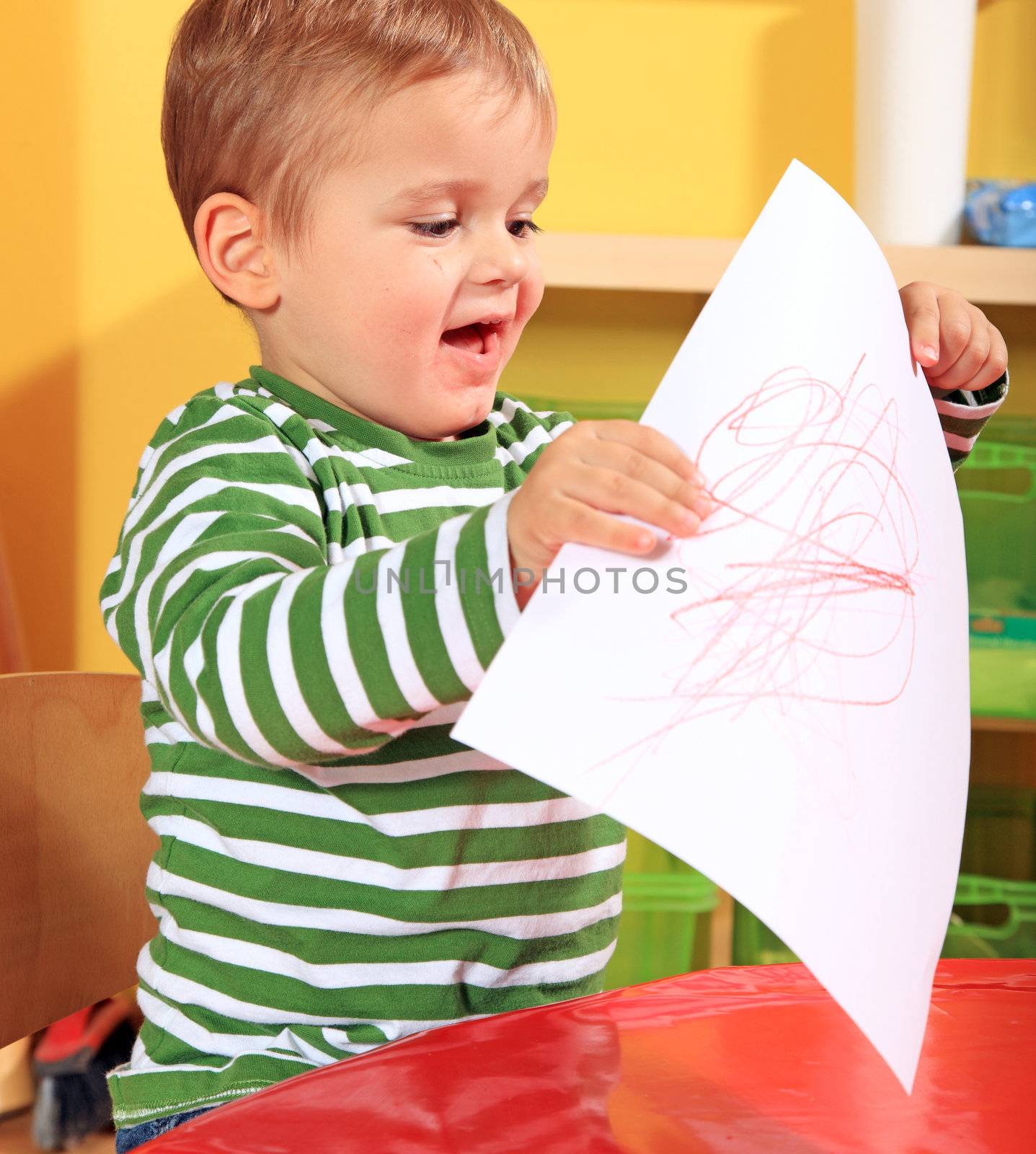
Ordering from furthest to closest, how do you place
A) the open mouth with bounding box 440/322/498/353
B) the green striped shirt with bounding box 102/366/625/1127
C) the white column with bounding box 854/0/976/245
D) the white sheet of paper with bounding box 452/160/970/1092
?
the white column with bounding box 854/0/976/245 → the open mouth with bounding box 440/322/498/353 → the green striped shirt with bounding box 102/366/625/1127 → the white sheet of paper with bounding box 452/160/970/1092

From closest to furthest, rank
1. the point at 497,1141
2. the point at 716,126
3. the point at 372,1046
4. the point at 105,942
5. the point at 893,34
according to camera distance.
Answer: the point at 497,1141 < the point at 372,1046 < the point at 105,942 < the point at 893,34 < the point at 716,126

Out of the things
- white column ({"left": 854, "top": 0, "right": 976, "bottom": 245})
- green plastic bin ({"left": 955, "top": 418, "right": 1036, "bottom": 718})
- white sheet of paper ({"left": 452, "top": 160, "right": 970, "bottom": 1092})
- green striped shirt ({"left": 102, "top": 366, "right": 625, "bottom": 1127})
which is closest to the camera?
white sheet of paper ({"left": 452, "top": 160, "right": 970, "bottom": 1092})

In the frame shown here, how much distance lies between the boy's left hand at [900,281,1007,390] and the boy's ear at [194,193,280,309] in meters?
0.29

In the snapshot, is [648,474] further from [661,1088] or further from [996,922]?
[996,922]

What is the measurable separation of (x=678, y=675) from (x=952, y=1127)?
15cm

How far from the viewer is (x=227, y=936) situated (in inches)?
21.6

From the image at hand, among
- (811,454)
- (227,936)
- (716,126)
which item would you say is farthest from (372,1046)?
(716,126)

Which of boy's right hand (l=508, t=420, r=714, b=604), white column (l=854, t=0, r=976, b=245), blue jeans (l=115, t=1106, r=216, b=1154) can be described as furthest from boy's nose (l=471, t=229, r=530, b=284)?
white column (l=854, t=0, r=976, b=245)

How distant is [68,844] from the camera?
2.12ft

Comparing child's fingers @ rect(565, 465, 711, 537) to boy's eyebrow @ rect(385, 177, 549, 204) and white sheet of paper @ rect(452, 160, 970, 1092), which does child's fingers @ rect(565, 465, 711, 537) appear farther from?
boy's eyebrow @ rect(385, 177, 549, 204)

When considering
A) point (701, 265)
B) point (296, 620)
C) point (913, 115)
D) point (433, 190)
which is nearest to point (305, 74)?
point (433, 190)

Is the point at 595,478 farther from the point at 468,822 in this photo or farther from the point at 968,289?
the point at 968,289

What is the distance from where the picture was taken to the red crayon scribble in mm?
343

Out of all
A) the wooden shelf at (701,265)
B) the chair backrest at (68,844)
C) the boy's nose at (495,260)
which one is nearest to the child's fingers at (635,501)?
the boy's nose at (495,260)
